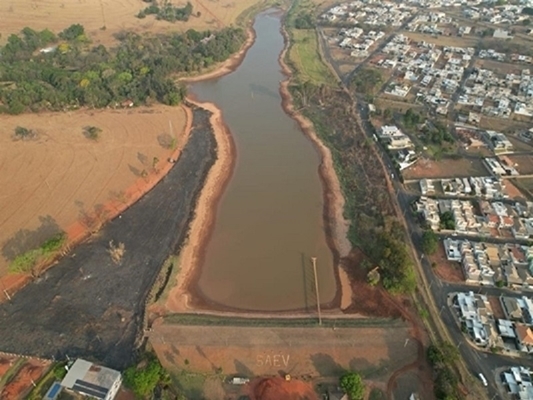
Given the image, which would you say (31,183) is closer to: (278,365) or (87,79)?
(87,79)

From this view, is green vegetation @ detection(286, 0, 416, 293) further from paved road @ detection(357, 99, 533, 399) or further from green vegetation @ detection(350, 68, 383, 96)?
paved road @ detection(357, 99, 533, 399)

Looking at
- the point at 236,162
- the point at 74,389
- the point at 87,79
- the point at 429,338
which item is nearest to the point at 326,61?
the point at 236,162

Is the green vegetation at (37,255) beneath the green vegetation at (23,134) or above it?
beneath

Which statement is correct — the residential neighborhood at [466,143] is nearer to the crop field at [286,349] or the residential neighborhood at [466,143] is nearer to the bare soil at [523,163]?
the bare soil at [523,163]

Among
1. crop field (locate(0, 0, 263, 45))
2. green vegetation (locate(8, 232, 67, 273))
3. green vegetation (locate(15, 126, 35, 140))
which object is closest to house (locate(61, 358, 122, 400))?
green vegetation (locate(8, 232, 67, 273))

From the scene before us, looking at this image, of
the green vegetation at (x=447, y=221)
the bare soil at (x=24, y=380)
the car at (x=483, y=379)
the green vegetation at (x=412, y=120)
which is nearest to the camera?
the bare soil at (x=24, y=380)

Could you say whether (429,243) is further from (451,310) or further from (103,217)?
(103,217)

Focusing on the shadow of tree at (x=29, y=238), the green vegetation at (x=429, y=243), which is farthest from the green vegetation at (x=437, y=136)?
the shadow of tree at (x=29, y=238)
